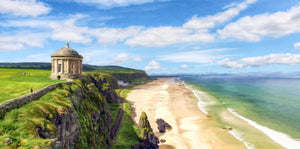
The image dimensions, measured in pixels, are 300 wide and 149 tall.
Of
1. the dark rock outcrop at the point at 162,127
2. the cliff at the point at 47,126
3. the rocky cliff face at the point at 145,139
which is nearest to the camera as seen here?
the cliff at the point at 47,126

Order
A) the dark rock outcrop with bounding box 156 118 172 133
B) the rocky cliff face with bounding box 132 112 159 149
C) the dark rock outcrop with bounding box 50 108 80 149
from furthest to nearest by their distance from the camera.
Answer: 1. the dark rock outcrop with bounding box 156 118 172 133
2. the rocky cliff face with bounding box 132 112 159 149
3. the dark rock outcrop with bounding box 50 108 80 149

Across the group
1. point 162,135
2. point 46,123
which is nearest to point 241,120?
point 162,135

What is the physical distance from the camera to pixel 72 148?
15922mm

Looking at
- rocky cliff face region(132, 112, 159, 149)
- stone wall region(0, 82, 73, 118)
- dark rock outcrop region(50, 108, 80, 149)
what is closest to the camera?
stone wall region(0, 82, 73, 118)

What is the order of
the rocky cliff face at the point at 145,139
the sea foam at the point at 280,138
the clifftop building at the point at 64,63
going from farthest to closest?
the sea foam at the point at 280,138
the clifftop building at the point at 64,63
the rocky cliff face at the point at 145,139

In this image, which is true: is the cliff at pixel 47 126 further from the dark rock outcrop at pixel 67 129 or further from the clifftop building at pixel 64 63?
the clifftop building at pixel 64 63

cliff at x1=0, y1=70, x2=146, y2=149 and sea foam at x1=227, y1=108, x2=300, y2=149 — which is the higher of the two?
cliff at x1=0, y1=70, x2=146, y2=149

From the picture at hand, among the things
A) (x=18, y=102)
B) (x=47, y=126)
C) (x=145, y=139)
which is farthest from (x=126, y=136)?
(x=18, y=102)

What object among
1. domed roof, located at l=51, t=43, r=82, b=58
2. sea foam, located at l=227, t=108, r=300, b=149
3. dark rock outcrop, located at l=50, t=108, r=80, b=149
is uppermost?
domed roof, located at l=51, t=43, r=82, b=58

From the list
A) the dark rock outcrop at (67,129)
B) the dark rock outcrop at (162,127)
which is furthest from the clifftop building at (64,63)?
the dark rock outcrop at (162,127)

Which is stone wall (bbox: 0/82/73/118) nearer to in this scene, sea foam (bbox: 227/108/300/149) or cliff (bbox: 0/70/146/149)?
cliff (bbox: 0/70/146/149)

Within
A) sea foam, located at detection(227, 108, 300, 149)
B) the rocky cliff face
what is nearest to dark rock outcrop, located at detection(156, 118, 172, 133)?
the rocky cliff face

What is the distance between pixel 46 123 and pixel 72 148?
4005 mm

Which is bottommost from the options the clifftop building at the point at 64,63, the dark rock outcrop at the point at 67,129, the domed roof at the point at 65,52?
the dark rock outcrop at the point at 67,129
